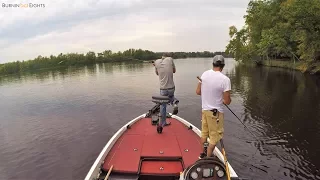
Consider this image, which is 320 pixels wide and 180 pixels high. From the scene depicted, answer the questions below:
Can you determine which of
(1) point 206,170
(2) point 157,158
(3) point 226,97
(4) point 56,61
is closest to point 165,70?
(2) point 157,158

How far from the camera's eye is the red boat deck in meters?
6.84

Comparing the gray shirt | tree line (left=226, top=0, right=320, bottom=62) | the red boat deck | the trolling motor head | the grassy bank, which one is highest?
tree line (left=226, top=0, right=320, bottom=62)

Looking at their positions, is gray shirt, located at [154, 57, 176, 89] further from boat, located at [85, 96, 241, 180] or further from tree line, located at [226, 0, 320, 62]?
tree line, located at [226, 0, 320, 62]

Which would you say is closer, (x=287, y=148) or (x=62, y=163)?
(x=62, y=163)

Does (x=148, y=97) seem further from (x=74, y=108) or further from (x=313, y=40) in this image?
(x=313, y=40)

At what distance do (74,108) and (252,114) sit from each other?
14.7 metres

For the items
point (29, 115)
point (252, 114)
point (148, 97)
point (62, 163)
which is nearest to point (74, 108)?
point (29, 115)

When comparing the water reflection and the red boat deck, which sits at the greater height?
the red boat deck

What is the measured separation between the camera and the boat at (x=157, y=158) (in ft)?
19.3

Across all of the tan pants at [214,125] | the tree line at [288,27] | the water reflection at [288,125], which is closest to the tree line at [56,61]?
the tree line at [288,27]

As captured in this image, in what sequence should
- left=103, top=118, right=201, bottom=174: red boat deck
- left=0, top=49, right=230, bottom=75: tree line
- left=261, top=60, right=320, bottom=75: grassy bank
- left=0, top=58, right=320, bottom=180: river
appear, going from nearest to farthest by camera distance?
left=103, top=118, right=201, bottom=174: red boat deck, left=0, top=58, right=320, bottom=180: river, left=261, top=60, right=320, bottom=75: grassy bank, left=0, top=49, right=230, bottom=75: tree line

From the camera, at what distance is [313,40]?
37.8m

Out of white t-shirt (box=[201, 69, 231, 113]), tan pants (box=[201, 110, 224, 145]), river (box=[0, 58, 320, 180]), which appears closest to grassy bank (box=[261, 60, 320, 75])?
river (box=[0, 58, 320, 180])

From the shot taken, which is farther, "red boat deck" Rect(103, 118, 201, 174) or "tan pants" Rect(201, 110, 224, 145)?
"red boat deck" Rect(103, 118, 201, 174)
